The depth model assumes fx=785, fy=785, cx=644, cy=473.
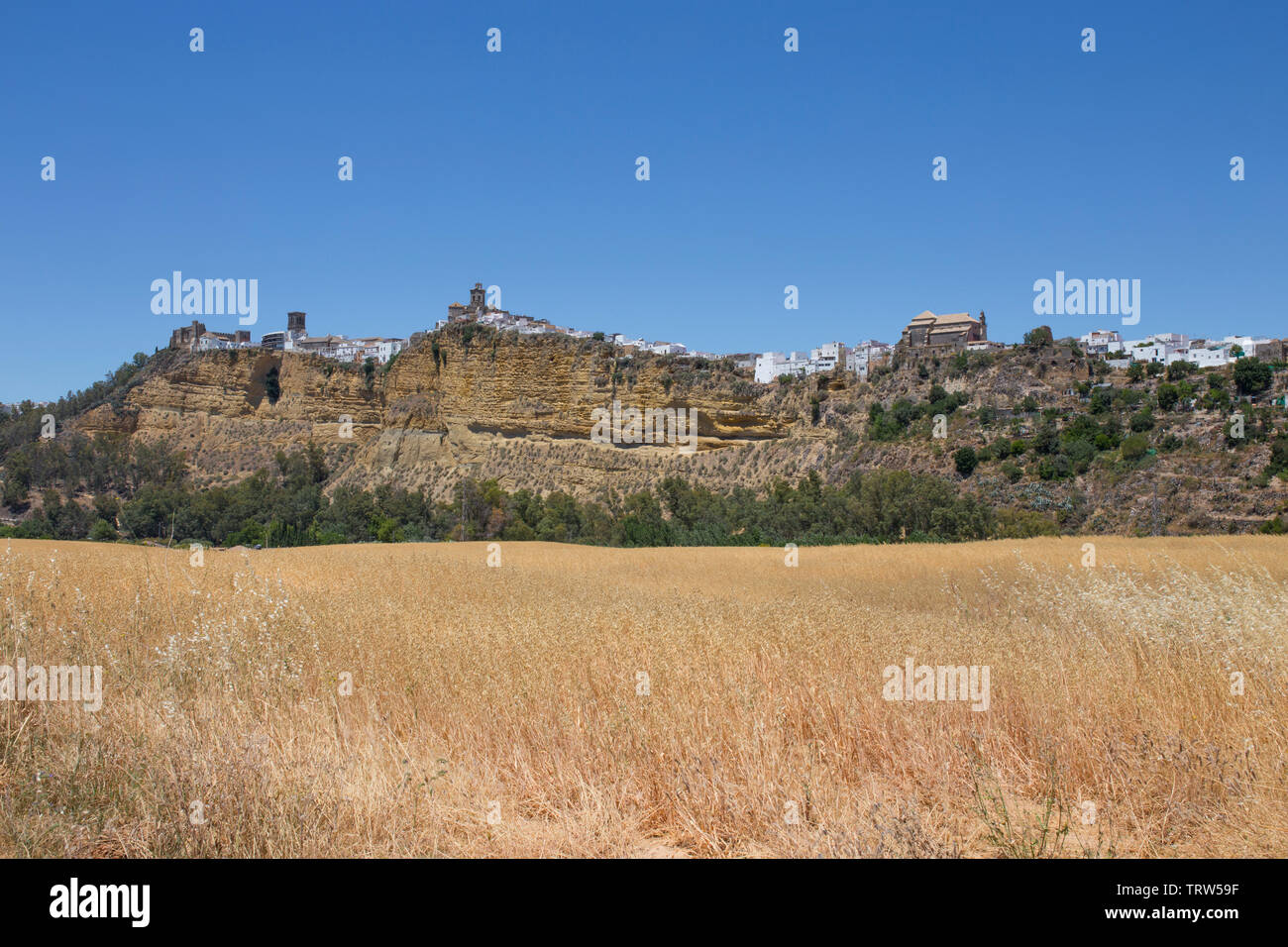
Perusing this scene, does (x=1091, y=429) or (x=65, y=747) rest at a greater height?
(x=1091, y=429)

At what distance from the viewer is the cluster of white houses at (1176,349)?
84875mm

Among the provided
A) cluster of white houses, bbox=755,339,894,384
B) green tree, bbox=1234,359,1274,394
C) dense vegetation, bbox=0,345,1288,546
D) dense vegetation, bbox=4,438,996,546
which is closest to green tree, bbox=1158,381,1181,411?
dense vegetation, bbox=0,345,1288,546

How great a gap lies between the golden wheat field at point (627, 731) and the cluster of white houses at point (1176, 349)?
85459 mm

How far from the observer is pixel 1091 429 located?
48.6m

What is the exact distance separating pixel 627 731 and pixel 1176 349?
124 m

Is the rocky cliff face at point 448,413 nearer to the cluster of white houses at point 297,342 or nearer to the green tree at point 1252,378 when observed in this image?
the cluster of white houses at point 297,342

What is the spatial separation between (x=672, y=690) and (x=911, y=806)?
1.96 metres

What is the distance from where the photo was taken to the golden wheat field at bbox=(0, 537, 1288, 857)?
3910mm

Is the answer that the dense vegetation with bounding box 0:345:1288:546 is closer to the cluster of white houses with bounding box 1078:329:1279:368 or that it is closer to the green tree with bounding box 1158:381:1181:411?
the green tree with bounding box 1158:381:1181:411

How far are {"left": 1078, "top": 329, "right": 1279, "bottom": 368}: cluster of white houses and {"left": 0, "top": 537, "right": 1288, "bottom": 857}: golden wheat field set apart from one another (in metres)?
85.5
